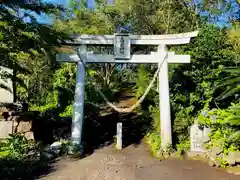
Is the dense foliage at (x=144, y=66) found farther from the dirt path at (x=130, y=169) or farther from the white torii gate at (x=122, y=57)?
the dirt path at (x=130, y=169)

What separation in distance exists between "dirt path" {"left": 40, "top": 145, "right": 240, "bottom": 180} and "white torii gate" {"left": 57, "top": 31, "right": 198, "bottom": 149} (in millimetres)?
1288

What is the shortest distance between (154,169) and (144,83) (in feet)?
21.5

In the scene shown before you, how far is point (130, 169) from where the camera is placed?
8250mm

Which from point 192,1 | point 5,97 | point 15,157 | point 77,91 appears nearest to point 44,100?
point 5,97

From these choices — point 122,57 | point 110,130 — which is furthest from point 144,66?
point 122,57

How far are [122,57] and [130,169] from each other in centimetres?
359

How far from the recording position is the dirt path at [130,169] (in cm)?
754

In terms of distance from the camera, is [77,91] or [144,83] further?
[144,83]

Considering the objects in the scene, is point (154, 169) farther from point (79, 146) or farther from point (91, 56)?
point (91, 56)

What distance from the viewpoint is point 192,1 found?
1653 cm

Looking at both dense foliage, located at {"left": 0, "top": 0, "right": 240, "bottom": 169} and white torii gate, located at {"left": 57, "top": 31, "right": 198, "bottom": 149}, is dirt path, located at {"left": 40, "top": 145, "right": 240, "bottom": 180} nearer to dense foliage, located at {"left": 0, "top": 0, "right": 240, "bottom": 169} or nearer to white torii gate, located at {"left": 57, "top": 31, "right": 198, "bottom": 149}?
dense foliage, located at {"left": 0, "top": 0, "right": 240, "bottom": 169}

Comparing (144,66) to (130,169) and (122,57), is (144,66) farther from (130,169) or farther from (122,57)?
(130,169)

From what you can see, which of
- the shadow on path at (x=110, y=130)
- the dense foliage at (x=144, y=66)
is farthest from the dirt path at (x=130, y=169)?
the shadow on path at (x=110, y=130)

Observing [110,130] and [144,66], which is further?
[144,66]
